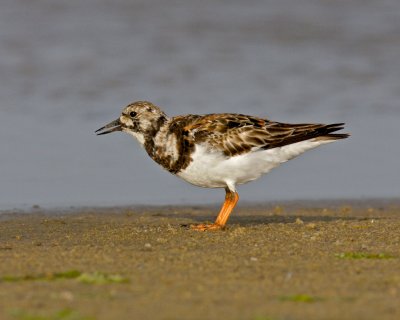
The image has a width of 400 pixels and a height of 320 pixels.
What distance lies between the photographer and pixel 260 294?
4.63m

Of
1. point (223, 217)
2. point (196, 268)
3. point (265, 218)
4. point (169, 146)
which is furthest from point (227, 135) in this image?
point (196, 268)

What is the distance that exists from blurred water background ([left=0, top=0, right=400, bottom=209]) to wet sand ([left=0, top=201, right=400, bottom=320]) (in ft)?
6.01

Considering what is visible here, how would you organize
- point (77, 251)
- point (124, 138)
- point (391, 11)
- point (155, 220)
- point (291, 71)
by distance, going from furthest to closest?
point (391, 11) → point (291, 71) → point (124, 138) → point (155, 220) → point (77, 251)

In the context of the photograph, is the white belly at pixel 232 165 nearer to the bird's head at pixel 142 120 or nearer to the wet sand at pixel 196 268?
the wet sand at pixel 196 268

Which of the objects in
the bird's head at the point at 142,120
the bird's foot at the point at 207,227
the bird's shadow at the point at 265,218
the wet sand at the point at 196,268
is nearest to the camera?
the wet sand at the point at 196,268

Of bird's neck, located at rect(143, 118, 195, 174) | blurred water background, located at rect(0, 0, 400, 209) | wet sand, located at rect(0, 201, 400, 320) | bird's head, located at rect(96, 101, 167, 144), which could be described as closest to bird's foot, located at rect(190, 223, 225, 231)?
wet sand, located at rect(0, 201, 400, 320)

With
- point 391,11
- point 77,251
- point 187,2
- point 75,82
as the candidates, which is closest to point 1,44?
point 75,82

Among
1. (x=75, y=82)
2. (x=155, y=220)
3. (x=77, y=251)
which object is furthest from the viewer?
(x=75, y=82)

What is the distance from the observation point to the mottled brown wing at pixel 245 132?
7934mm

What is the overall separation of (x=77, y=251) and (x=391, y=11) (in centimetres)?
1423

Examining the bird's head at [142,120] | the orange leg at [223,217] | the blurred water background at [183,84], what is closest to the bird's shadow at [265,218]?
the orange leg at [223,217]

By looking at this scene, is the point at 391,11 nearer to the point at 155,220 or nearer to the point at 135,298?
the point at 155,220

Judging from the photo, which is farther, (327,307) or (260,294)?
(260,294)

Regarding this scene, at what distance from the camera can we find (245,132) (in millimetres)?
8094
